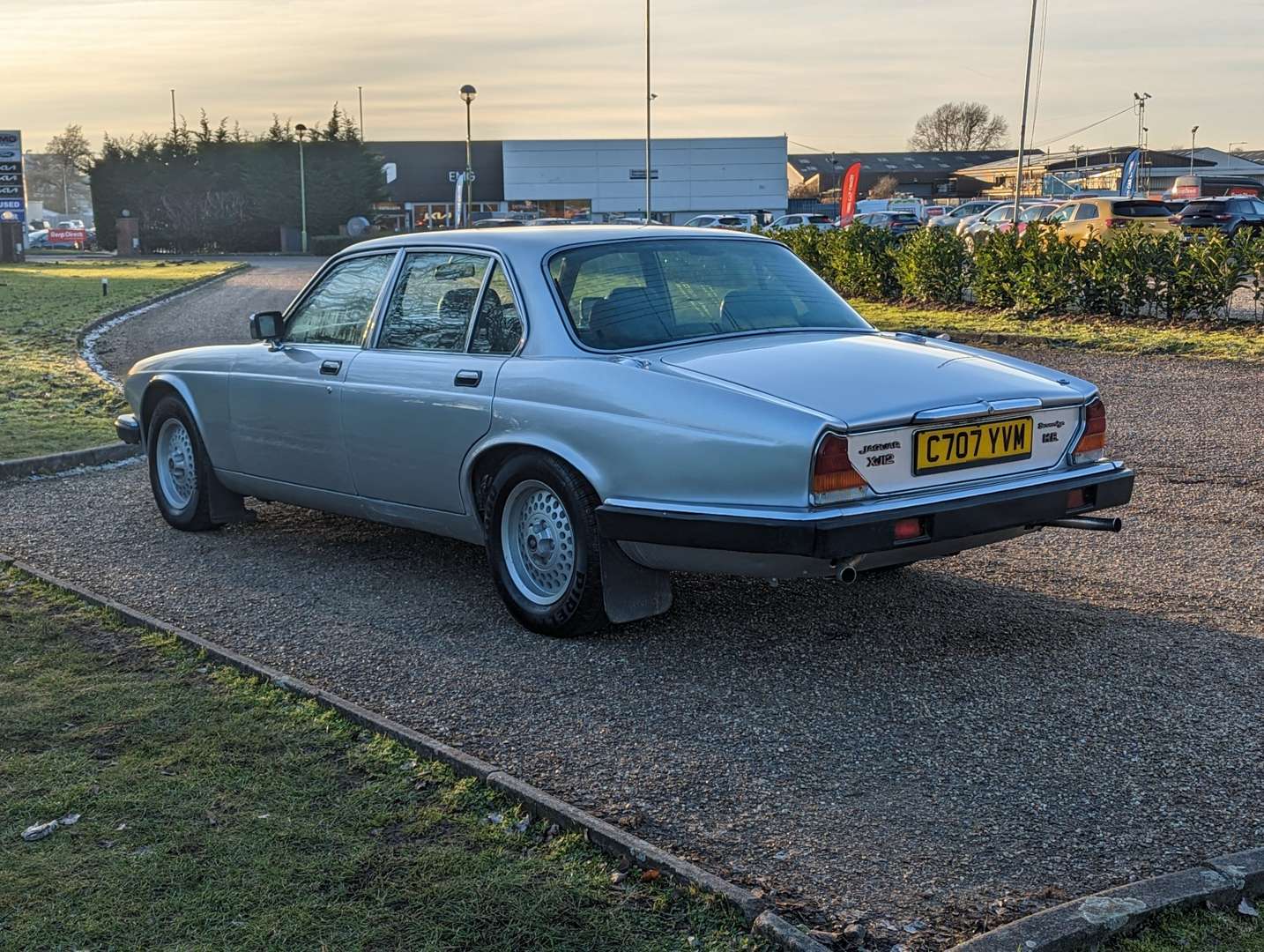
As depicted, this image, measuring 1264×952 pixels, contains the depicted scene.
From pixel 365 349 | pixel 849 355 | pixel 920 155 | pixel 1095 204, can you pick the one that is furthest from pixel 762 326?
pixel 920 155

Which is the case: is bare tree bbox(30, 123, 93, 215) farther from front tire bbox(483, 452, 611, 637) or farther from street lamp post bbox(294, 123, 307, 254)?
front tire bbox(483, 452, 611, 637)

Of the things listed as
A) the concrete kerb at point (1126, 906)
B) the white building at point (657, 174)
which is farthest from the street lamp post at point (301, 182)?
the concrete kerb at point (1126, 906)

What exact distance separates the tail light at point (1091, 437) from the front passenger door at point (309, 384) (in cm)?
314

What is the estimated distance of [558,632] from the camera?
17.5 ft

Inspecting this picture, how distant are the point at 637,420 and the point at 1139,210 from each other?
100 feet

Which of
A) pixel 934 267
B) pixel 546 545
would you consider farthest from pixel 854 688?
pixel 934 267

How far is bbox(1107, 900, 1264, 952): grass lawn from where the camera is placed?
9.78ft

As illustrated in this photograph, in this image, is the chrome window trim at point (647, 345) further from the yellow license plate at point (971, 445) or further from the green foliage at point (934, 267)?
the green foliage at point (934, 267)

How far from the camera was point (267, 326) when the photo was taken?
22.0 ft

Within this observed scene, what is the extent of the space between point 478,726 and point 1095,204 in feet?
102

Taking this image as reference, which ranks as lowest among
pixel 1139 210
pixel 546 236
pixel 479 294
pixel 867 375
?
pixel 867 375

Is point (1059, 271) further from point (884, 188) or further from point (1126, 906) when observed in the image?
point (884, 188)

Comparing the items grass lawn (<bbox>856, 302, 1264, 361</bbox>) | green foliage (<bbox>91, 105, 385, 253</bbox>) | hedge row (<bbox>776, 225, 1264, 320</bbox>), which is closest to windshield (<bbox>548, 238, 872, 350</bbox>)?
grass lawn (<bbox>856, 302, 1264, 361</bbox>)

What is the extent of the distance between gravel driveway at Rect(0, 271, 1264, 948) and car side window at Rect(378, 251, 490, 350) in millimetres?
1136
